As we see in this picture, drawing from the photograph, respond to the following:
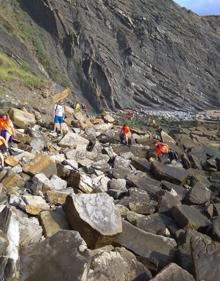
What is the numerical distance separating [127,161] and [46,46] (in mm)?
52937

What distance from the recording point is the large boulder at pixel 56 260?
726cm

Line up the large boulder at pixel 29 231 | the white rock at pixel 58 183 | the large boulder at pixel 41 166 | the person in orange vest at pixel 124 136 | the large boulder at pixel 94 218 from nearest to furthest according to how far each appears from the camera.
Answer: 1. the large boulder at pixel 29 231
2. the large boulder at pixel 94 218
3. the white rock at pixel 58 183
4. the large boulder at pixel 41 166
5. the person in orange vest at pixel 124 136

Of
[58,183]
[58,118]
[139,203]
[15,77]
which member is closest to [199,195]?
[139,203]

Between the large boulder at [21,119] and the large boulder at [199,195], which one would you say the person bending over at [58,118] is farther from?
the large boulder at [199,195]

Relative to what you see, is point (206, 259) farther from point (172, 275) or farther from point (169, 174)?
point (169, 174)

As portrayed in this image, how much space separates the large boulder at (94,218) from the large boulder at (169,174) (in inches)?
267

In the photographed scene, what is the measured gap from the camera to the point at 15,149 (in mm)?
13766

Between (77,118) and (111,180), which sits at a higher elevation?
(111,180)

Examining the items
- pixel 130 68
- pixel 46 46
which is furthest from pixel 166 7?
pixel 46 46

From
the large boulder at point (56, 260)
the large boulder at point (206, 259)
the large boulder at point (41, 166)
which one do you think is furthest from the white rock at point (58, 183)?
the large boulder at point (206, 259)

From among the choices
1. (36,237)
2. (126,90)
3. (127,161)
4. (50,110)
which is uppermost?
(36,237)

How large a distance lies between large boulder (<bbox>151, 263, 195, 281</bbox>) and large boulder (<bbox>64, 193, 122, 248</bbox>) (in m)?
1.58

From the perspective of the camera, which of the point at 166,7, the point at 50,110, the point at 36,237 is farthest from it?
the point at 166,7

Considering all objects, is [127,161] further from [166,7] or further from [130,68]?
[166,7]
